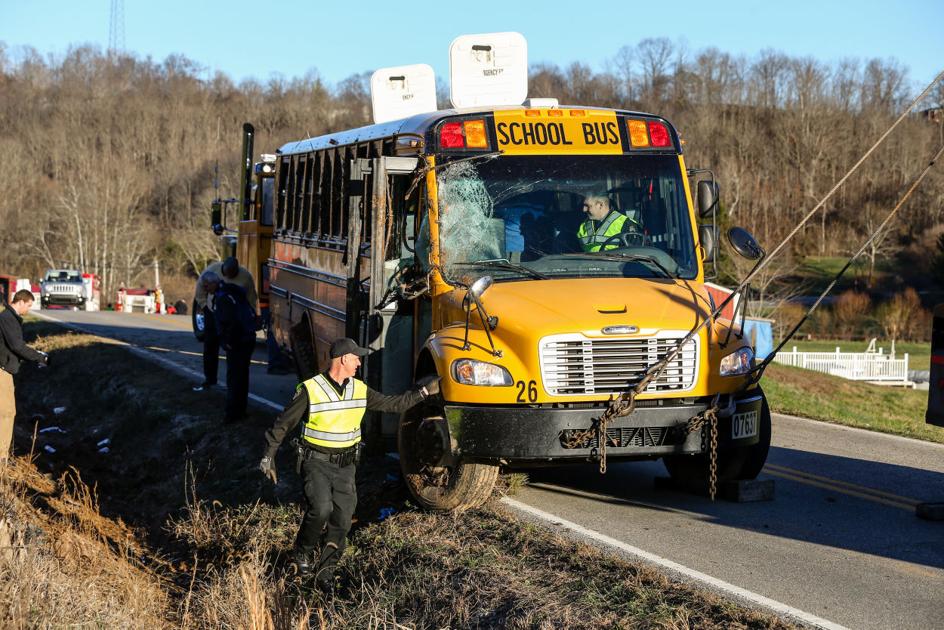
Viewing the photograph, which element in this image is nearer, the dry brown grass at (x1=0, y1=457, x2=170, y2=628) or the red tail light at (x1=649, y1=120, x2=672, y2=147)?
the dry brown grass at (x1=0, y1=457, x2=170, y2=628)

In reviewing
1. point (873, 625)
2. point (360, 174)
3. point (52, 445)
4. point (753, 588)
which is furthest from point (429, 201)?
point (52, 445)

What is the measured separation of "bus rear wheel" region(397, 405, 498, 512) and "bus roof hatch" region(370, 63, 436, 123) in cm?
567

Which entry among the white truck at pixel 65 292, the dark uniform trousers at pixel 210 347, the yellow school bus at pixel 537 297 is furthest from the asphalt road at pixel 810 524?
the white truck at pixel 65 292

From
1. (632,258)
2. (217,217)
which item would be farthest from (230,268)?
(217,217)

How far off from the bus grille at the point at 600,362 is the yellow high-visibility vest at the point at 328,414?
4.32 ft

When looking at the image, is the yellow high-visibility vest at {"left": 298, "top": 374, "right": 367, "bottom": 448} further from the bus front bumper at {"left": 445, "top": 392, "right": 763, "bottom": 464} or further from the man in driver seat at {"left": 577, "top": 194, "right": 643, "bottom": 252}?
the man in driver seat at {"left": 577, "top": 194, "right": 643, "bottom": 252}

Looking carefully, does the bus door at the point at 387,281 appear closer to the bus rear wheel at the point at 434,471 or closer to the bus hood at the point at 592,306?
the bus rear wheel at the point at 434,471

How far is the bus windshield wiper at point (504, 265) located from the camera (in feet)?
28.9

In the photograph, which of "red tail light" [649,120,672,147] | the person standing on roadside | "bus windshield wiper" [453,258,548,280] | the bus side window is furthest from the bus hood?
the bus side window

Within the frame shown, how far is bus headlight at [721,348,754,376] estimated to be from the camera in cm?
836

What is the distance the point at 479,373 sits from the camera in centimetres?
802

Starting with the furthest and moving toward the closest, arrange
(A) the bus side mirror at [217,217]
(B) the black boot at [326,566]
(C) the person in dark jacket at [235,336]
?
1. (A) the bus side mirror at [217,217]
2. (C) the person in dark jacket at [235,336]
3. (B) the black boot at [326,566]

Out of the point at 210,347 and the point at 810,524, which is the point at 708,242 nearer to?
the point at 810,524

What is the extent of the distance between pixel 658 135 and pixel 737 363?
2194mm
